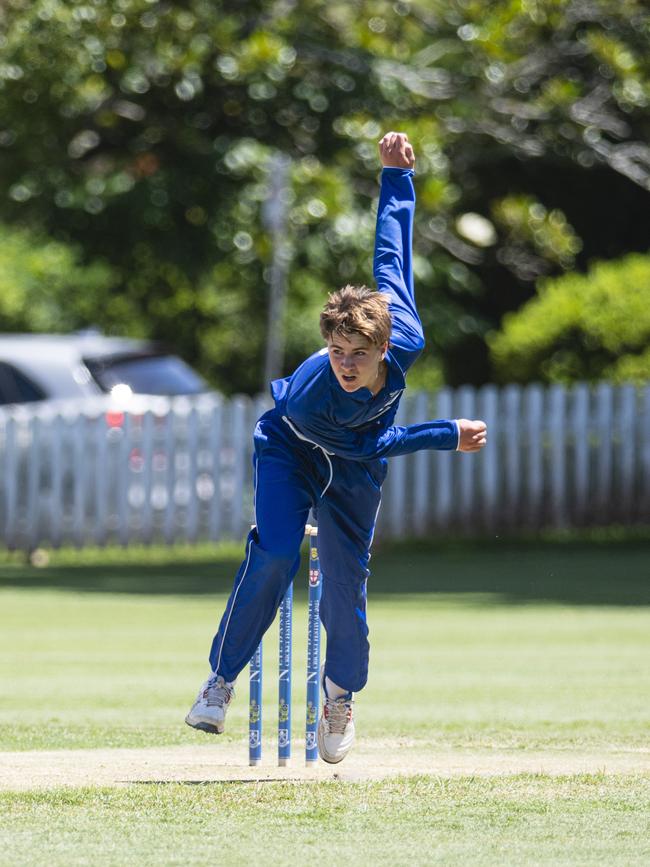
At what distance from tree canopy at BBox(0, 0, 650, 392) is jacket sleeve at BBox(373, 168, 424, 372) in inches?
424

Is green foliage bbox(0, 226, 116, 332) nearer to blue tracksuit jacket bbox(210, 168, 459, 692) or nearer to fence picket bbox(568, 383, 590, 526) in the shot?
fence picket bbox(568, 383, 590, 526)

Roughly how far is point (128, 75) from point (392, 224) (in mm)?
11160

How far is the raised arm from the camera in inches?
263

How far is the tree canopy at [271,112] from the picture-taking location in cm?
1758

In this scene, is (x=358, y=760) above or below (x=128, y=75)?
below

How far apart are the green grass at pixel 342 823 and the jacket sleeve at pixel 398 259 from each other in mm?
1493

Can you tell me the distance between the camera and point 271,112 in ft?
59.7

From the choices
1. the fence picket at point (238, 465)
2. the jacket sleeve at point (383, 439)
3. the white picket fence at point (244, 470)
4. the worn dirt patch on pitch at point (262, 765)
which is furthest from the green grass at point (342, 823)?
the fence picket at point (238, 465)

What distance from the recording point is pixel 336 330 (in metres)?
6.37

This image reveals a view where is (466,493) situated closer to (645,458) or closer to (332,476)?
(645,458)

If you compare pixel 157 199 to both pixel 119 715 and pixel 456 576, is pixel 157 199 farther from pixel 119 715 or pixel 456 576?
pixel 119 715

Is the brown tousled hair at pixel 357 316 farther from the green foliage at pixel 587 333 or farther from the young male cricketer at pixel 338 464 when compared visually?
the green foliage at pixel 587 333

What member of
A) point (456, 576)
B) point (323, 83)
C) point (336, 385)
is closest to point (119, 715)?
point (336, 385)

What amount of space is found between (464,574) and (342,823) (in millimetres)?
10451
